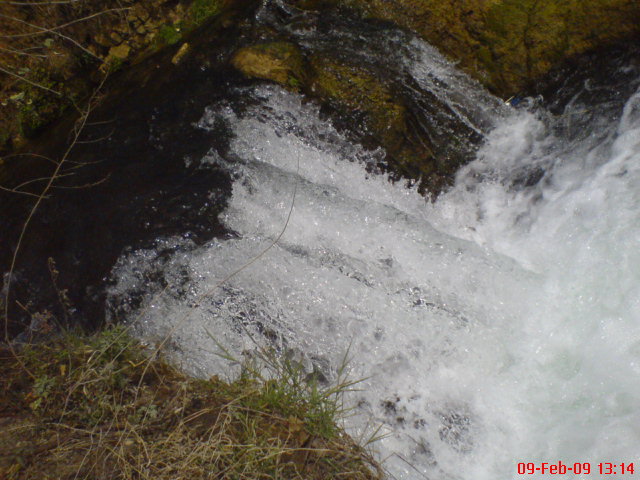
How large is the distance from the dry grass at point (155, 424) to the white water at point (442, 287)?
0.92 ft

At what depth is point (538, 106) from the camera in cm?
315

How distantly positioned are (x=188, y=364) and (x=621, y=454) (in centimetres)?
190

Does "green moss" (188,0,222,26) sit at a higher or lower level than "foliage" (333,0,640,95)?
lower

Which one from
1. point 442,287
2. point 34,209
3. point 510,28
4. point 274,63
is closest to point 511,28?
point 510,28

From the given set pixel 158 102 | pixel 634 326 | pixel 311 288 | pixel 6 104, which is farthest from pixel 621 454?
pixel 6 104

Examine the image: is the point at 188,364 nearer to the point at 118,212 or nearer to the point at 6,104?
the point at 118,212

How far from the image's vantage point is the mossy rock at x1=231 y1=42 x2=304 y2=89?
3.14 meters

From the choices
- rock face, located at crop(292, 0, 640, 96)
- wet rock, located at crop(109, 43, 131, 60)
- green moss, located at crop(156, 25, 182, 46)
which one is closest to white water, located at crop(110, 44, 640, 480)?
rock face, located at crop(292, 0, 640, 96)

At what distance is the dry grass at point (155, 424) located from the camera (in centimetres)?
204

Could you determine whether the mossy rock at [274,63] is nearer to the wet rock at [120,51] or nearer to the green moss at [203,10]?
the green moss at [203,10]

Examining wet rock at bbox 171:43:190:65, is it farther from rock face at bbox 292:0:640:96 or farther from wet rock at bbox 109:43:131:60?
rock face at bbox 292:0:640:96

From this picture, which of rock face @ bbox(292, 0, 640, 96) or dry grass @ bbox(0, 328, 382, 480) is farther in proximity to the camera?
Answer: rock face @ bbox(292, 0, 640, 96)
